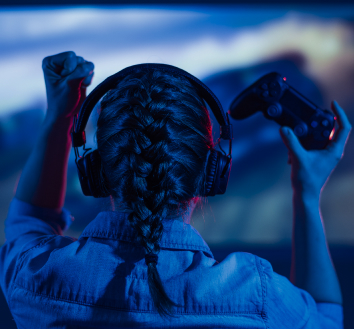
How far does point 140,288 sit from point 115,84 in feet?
1.11

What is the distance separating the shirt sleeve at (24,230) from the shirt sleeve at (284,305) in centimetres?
38

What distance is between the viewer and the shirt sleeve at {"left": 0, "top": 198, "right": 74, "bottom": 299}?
0.51 metres

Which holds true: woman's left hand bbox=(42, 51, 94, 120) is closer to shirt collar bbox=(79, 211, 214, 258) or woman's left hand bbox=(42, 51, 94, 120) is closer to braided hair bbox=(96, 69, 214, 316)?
braided hair bbox=(96, 69, 214, 316)

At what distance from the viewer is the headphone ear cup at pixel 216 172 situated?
48 cm

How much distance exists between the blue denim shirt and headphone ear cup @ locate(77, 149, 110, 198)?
0.06m

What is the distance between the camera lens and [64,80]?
0.63m

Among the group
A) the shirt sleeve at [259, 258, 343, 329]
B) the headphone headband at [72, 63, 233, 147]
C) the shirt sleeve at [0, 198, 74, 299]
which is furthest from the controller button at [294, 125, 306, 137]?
the shirt sleeve at [0, 198, 74, 299]

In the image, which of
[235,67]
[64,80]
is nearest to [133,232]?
[64,80]

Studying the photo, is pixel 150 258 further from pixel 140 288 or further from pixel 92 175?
pixel 92 175

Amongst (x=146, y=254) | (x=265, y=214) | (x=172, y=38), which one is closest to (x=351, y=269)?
(x=265, y=214)

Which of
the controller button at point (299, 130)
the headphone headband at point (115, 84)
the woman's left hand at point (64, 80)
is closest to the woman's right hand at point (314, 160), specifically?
the controller button at point (299, 130)

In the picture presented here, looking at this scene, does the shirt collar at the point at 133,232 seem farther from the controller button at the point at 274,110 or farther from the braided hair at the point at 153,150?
the controller button at the point at 274,110

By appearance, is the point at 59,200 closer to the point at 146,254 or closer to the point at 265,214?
the point at 146,254

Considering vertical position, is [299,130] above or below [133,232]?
above
